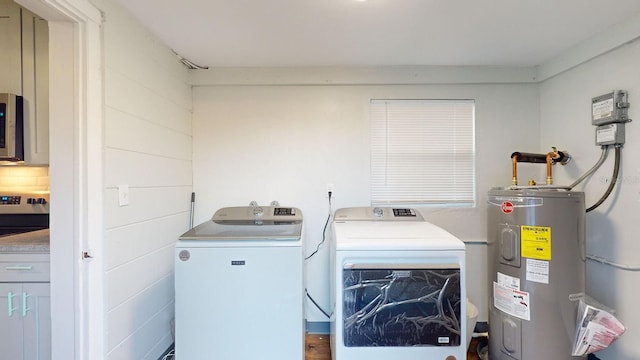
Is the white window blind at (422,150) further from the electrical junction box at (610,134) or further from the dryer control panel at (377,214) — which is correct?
the electrical junction box at (610,134)

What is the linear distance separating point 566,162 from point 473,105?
0.78 meters

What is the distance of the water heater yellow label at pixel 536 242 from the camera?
159 centimetres

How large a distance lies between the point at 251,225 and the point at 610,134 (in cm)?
234

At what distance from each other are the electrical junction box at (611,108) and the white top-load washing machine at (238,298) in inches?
80.2

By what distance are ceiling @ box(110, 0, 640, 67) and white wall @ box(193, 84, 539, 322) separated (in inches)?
10.1

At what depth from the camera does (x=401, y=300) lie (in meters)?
1.46

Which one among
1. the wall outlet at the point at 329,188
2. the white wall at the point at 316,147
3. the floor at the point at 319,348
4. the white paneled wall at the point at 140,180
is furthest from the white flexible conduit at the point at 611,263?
the white paneled wall at the point at 140,180

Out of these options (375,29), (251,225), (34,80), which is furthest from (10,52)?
(375,29)

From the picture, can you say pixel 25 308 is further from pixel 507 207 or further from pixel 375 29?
pixel 507 207

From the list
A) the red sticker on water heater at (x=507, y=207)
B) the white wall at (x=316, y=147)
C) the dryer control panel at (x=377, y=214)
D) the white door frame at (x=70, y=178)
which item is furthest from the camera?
the white wall at (x=316, y=147)

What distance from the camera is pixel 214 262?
155 centimetres

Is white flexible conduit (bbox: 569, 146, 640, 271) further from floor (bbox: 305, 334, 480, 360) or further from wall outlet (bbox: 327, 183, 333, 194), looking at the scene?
wall outlet (bbox: 327, 183, 333, 194)

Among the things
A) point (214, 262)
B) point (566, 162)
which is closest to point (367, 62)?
point (566, 162)

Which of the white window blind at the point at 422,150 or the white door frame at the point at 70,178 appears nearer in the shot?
the white door frame at the point at 70,178
